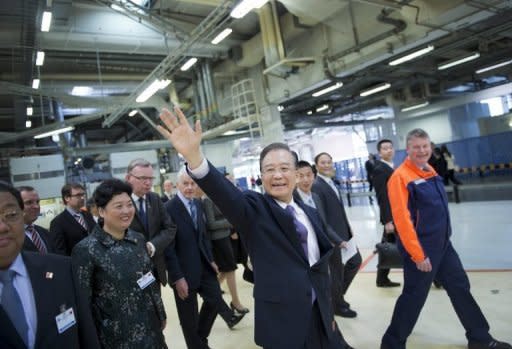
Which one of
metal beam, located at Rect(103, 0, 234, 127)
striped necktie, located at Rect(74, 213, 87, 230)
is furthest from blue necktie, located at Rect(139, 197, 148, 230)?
metal beam, located at Rect(103, 0, 234, 127)

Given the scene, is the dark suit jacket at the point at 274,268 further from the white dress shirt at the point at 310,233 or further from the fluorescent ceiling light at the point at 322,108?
the fluorescent ceiling light at the point at 322,108

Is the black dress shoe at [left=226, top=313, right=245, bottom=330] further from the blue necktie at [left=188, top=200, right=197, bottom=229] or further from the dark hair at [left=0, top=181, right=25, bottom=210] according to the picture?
the dark hair at [left=0, top=181, right=25, bottom=210]

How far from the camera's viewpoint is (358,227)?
8477mm

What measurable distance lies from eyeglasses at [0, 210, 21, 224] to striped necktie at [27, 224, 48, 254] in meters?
1.60

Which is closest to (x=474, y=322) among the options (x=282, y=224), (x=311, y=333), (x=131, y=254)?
(x=311, y=333)

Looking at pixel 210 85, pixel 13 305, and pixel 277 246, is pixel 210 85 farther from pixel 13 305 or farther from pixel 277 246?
pixel 13 305

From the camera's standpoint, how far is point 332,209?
3.34 metres

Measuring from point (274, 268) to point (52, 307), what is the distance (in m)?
0.84

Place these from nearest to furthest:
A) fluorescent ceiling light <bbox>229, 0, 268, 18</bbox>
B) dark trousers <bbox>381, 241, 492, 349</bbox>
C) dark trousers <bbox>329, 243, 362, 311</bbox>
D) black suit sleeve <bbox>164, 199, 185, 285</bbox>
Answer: dark trousers <bbox>381, 241, 492, 349</bbox>
black suit sleeve <bbox>164, 199, 185, 285</bbox>
dark trousers <bbox>329, 243, 362, 311</bbox>
fluorescent ceiling light <bbox>229, 0, 268, 18</bbox>

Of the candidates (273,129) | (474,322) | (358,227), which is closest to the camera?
(474,322)

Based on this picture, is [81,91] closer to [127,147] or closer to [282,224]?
[127,147]

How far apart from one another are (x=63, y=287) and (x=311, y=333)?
3.37 feet

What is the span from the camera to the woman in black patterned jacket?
1777mm

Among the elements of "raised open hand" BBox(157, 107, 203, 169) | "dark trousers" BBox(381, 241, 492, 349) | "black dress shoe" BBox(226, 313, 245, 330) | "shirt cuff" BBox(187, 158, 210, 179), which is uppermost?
"raised open hand" BBox(157, 107, 203, 169)
